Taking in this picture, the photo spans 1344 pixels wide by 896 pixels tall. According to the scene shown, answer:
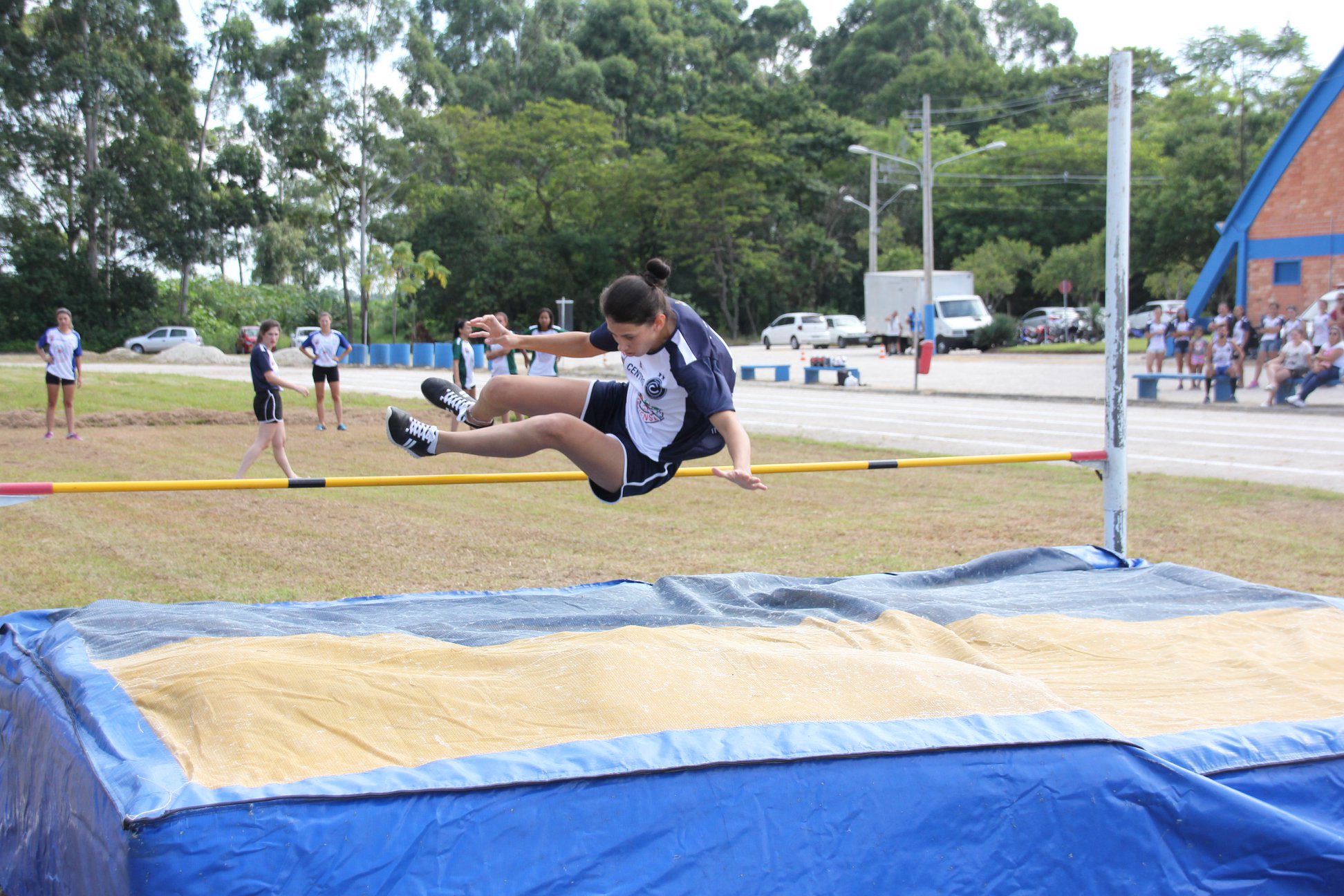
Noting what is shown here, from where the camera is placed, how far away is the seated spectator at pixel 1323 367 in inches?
659

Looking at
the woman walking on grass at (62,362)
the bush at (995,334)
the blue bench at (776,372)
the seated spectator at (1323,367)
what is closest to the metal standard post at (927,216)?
the bush at (995,334)

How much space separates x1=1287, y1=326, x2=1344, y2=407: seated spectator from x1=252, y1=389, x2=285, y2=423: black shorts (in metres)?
15.1

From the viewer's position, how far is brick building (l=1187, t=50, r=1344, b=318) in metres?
26.2

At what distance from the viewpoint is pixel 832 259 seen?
51.3 metres

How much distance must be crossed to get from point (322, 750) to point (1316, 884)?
9.59ft

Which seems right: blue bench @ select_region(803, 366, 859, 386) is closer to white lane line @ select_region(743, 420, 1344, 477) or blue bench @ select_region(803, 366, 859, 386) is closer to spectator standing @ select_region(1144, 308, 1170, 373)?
spectator standing @ select_region(1144, 308, 1170, 373)

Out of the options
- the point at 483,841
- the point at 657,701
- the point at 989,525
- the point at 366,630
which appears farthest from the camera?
the point at 989,525

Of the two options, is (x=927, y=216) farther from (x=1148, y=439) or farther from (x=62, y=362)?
(x=62, y=362)

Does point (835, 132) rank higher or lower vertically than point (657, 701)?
higher

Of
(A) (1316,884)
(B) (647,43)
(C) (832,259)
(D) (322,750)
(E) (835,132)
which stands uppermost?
(B) (647,43)

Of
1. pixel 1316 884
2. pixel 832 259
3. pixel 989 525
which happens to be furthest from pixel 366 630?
pixel 832 259

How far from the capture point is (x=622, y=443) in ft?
15.0

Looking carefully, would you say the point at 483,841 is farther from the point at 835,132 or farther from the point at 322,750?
the point at 835,132

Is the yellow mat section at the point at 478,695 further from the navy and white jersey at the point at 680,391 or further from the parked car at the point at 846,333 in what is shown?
the parked car at the point at 846,333
